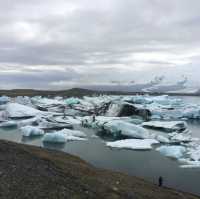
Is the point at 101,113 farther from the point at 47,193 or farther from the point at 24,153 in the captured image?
the point at 47,193

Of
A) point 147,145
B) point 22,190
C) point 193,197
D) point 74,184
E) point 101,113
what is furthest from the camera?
point 101,113

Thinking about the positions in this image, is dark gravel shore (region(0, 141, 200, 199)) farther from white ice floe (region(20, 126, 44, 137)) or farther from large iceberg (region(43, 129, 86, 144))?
white ice floe (region(20, 126, 44, 137))

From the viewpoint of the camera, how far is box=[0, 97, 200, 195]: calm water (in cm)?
1134

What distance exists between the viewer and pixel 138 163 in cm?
1371

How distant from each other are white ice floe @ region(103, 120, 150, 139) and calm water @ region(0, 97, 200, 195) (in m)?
2.34

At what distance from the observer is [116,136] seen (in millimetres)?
21688

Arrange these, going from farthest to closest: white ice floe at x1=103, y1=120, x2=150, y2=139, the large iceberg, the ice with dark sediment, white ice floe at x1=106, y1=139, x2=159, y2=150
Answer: white ice floe at x1=103, y1=120, x2=150, y2=139 < the large iceberg < the ice with dark sediment < white ice floe at x1=106, y1=139, x2=159, y2=150

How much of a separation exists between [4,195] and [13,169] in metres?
1.69

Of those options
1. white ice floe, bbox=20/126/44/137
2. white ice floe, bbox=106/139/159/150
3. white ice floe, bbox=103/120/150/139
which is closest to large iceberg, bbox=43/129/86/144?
white ice floe, bbox=20/126/44/137

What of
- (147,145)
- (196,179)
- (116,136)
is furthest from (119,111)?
(196,179)

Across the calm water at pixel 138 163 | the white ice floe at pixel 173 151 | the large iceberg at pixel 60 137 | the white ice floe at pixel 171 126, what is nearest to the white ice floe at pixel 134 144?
the calm water at pixel 138 163

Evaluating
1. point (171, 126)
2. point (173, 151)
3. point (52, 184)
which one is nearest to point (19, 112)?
point (171, 126)

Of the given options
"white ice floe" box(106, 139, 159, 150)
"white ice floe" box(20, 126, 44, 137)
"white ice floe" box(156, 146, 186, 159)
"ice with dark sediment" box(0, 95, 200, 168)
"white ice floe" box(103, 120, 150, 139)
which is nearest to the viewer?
"white ice floe" box(156, 146, 186, 159)

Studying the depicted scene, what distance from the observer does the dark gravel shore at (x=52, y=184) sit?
6329mm
